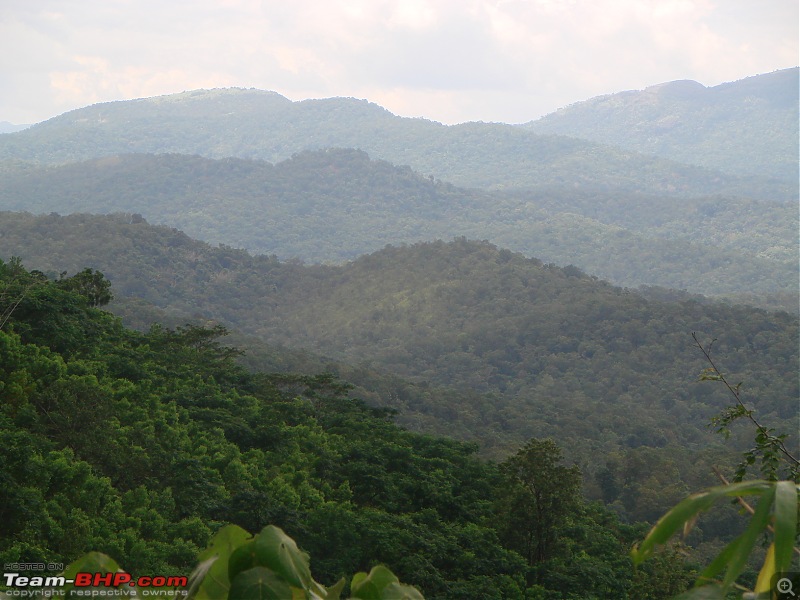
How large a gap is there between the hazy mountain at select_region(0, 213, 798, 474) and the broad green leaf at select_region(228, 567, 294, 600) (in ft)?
157

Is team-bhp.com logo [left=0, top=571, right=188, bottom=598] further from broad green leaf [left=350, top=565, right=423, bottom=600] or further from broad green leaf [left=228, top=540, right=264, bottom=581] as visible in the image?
broad green leaf [left=350, top=565, right=423, bottom=600]

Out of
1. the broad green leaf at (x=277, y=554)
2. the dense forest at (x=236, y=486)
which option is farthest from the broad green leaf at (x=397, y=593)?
the dense forest at (x=236, y=486)

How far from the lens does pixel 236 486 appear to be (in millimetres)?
16781

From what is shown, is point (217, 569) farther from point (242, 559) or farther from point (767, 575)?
point (767, 575)

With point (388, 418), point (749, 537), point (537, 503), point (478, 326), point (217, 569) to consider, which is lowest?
point (478, 326)

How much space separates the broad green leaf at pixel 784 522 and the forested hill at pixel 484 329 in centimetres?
4317

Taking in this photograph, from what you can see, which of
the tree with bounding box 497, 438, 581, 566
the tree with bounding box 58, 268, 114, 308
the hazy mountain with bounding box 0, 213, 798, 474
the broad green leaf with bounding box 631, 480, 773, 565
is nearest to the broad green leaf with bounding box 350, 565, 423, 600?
the broad green leaf with bounding box 631, 480, 773, 565

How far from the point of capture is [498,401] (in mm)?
62312

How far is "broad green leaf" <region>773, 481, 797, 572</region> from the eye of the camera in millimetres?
1697

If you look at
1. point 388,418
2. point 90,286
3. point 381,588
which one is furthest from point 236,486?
point 381,588

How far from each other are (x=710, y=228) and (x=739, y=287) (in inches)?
1933

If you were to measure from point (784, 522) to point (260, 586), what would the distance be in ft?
3.71

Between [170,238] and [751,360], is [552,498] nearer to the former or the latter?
[751,360]

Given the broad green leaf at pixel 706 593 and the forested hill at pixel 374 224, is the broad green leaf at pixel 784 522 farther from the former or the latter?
the forested hill at pixel 374 224
